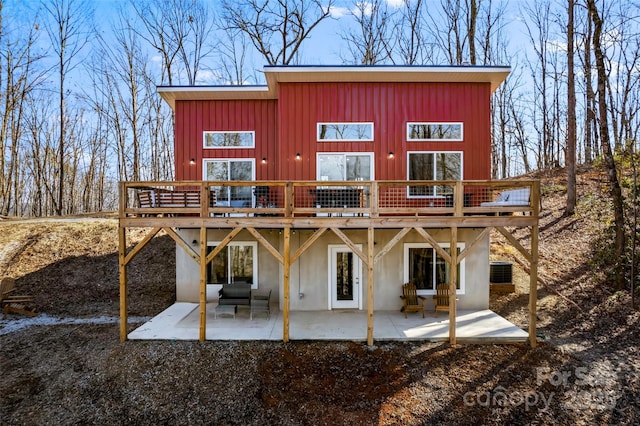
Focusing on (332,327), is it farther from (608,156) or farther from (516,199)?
(608,156)

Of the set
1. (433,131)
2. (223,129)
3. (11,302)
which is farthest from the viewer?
(223,129)

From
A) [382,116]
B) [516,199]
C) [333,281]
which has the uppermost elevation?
[382,116]

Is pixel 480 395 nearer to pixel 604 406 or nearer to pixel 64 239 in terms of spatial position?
pixel 604 406

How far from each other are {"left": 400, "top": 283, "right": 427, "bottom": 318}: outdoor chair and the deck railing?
209 cm

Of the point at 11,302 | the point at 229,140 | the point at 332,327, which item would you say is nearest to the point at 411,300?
the point at 332,327

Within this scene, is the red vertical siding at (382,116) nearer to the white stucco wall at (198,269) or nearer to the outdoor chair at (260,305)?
the white stucco wall at (198,269)

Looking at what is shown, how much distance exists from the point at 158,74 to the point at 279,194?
16.6 metres

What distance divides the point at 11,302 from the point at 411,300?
433 inches

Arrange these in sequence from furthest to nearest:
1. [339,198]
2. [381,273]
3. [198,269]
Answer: [198,269], [381,273], [339,198]

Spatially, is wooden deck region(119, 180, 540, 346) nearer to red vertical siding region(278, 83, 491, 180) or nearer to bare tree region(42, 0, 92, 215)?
red vertical siding region(278, 83, 491, 180)

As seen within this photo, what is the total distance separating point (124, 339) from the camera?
671cm

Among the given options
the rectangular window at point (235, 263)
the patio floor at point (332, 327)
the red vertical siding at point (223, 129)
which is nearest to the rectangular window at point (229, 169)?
the red vertical siding at point (223, 129)

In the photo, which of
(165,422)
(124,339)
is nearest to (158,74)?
(124,339)

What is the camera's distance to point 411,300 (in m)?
8.34
